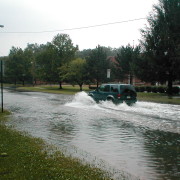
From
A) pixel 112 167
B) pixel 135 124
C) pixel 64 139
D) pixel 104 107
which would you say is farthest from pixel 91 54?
pixel 112 167

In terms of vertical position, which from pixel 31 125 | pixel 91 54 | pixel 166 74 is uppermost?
pixel 91 54

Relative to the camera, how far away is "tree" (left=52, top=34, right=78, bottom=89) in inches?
2459

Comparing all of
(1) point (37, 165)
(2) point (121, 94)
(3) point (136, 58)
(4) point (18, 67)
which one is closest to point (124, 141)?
(1) point (37, 165)

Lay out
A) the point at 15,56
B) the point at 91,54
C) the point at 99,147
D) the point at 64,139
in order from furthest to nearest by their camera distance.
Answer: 1. the point at 15,56
2. the point at 91,54
3. the point at 64,139
4. the point at 99,147

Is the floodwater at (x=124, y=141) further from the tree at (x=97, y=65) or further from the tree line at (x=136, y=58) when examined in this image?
the tree at (x=97, y=65)

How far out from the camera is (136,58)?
38.2m

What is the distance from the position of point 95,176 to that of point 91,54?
4415cm

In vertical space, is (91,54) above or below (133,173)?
above

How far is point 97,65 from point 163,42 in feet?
50.3

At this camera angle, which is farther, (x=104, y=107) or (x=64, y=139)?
(x=104, y=107)

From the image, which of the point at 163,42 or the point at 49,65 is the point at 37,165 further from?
the point at 49,65

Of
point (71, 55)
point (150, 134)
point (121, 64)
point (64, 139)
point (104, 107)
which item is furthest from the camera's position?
point (71, 55)

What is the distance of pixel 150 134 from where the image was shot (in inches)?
425

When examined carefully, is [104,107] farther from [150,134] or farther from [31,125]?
[150,134]
